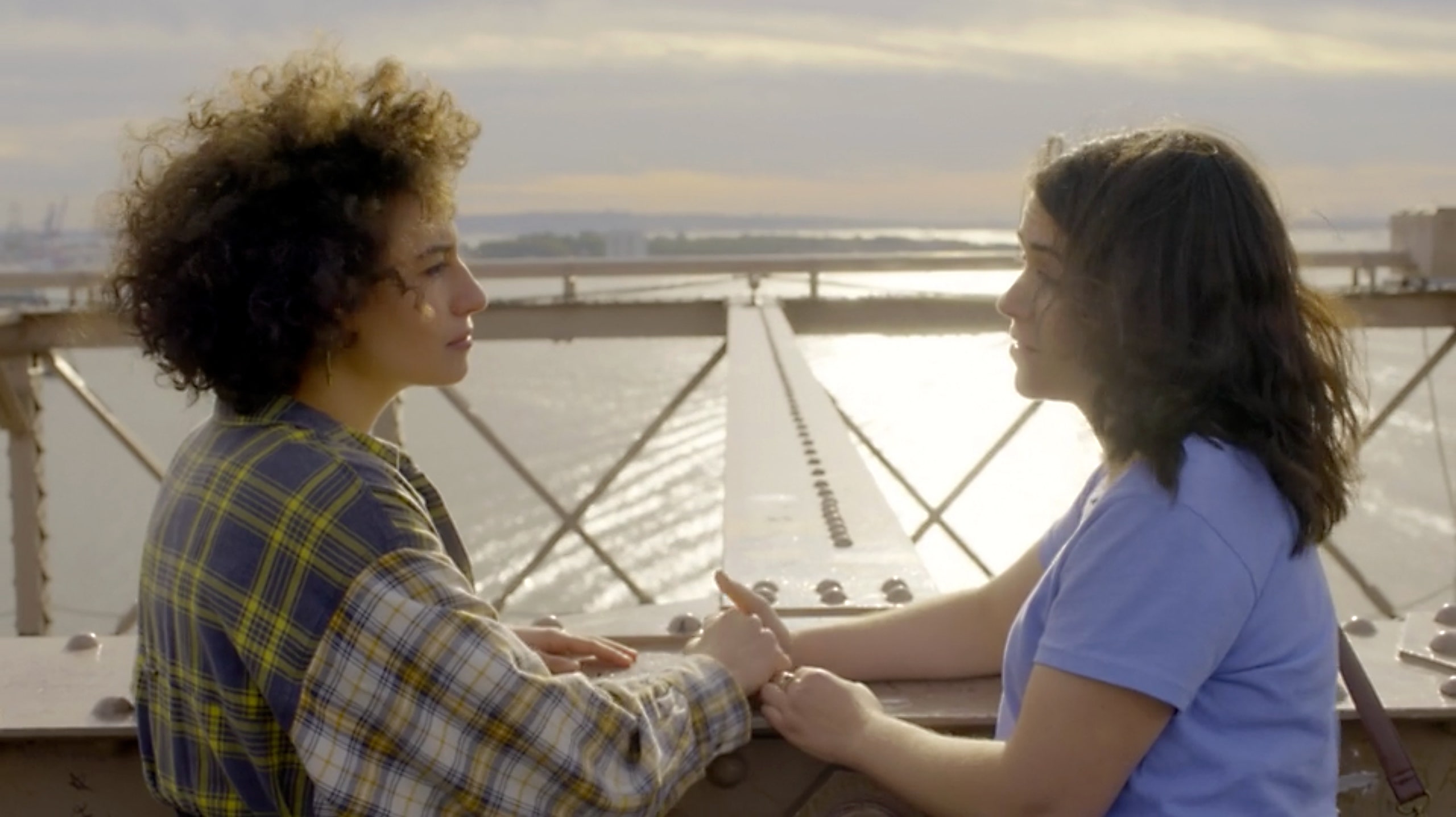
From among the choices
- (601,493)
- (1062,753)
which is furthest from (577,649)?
(601,493)

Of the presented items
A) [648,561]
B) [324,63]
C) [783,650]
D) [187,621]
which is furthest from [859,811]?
[648,561]

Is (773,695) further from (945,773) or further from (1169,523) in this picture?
(1169,523)

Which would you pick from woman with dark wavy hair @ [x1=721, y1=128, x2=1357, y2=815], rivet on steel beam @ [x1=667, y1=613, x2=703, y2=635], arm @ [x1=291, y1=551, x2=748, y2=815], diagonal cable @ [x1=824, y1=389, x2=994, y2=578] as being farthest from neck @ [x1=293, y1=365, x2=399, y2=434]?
diagonal cable @ [x1=824, y1=389, x2=994, y2=578]

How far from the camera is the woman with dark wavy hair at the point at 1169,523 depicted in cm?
186

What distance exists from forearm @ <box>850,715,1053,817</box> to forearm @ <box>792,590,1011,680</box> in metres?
0.28

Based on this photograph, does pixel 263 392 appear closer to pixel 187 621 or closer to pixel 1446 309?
pixel 187 621

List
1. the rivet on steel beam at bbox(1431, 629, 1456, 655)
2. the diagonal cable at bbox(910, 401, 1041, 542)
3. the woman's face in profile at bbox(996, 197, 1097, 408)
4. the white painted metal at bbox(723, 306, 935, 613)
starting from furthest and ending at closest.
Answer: the diagonal cable at bbox(910, 401, 1041, 542) < the white painted metal at bbox(723, 306, 935, 613) < the rivet on steel beam at bbox(1431, 629, 1456, 655) < the woman's face in profile at bbox(996, 197, 1097, 408)

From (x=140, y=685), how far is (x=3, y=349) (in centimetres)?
612

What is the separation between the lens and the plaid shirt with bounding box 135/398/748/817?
194 cm

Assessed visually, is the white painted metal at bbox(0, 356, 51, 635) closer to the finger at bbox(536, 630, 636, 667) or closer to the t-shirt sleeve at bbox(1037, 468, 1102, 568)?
the finger at bbox(536, 630, 636, 667)

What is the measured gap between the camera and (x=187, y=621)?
Answer: 81.3 inches

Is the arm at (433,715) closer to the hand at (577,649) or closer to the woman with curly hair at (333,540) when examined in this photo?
the woman with curly hair at (333,540)

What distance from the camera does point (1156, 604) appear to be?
1842 millimetres

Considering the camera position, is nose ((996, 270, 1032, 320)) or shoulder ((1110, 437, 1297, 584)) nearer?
shoulder ((1110, 437, 1297, 584))
